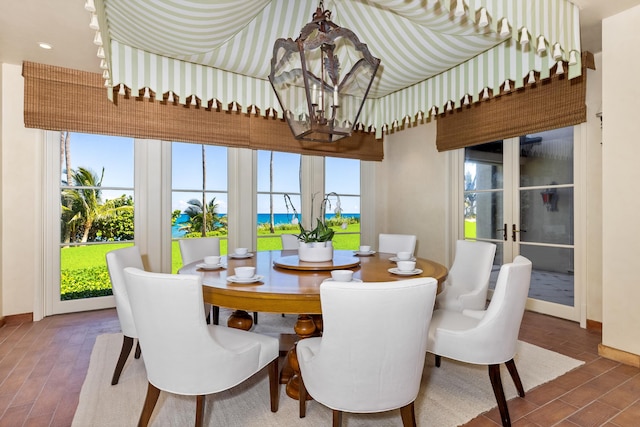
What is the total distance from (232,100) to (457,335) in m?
2.63

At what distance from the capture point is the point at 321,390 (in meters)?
1.42

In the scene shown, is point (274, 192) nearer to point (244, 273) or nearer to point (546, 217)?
point (244, 273)

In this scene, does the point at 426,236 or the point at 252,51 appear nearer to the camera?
the point at 252,51

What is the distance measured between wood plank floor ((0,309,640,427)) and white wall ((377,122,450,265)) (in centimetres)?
164

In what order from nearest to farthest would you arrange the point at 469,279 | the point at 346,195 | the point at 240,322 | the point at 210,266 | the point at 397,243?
the point at 210,266 → the point at 240,322 → the point at 469,279 → the point at 397,243 → the point at 346,195

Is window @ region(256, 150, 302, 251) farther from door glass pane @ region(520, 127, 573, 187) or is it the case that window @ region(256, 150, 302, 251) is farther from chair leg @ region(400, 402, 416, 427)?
chair leg @ region(400, 402, 416, 427)

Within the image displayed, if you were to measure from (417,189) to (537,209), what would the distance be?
1.51 metres

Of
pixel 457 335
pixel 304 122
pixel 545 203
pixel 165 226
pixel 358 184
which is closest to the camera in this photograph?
pixel 457 335

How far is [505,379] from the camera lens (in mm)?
2258

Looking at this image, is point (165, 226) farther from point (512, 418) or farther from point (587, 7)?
point (587, 7)

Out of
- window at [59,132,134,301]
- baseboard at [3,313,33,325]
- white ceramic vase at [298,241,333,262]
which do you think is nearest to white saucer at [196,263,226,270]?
white ceramic vase at [298,241,333,262]

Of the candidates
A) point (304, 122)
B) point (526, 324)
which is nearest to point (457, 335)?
point (304, 122)

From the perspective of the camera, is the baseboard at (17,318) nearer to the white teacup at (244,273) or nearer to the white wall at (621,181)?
the white teacup at (244,273)

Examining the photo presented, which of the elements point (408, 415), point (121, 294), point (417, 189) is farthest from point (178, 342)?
point (417, 189)
